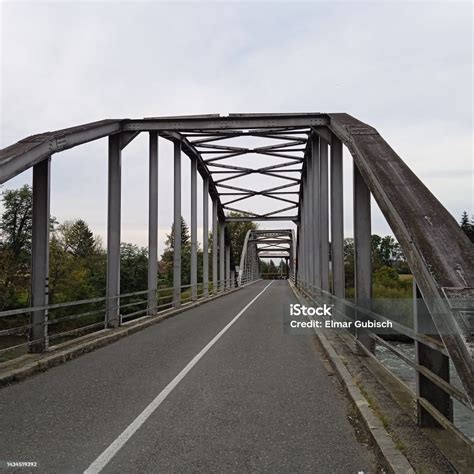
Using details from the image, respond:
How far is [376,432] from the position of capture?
3943mm

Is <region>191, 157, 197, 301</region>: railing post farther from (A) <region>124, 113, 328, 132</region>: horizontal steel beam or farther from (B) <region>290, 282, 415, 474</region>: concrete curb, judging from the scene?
(B) <region>290, 282, 415, 474</region>: concrete curb

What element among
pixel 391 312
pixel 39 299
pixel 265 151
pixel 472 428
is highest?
pixel 265 151

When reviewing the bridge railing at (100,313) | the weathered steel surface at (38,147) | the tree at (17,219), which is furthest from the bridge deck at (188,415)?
the tree at (17,219)

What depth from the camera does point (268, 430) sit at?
4418 mm

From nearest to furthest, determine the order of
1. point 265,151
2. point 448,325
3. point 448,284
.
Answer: point 448,325, point 448,284, point 265,151

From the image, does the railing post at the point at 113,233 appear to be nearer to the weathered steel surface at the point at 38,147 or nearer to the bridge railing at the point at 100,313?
the bridge railing at the point at 100,313

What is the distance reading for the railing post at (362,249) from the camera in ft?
23.6

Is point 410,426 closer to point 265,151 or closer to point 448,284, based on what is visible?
point 448,284

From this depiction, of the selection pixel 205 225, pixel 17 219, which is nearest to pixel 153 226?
pixel 205 225

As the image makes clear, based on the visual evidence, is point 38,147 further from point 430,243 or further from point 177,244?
point 177,244

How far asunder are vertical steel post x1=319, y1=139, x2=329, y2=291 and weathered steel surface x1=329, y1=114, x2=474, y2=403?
7230 mm

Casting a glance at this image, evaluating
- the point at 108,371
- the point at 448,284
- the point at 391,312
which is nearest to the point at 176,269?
the point at 391,312

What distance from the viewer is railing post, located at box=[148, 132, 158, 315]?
14.5 metres

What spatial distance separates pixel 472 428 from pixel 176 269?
11.6 meters
